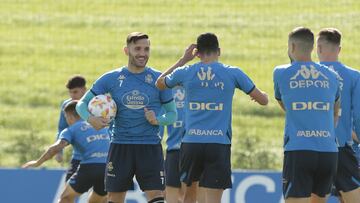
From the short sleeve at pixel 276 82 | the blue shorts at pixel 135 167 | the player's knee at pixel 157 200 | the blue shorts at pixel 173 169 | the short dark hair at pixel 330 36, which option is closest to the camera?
the short sleeve at pixel 276 82

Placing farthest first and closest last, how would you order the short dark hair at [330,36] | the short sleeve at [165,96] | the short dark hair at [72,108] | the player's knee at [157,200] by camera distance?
the short dark hair at [72,108] < the short sleeve at [165,96] < the player's knee at [157,200] < the short dark hair at [330,36]

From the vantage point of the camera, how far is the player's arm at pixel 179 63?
35.8 feet

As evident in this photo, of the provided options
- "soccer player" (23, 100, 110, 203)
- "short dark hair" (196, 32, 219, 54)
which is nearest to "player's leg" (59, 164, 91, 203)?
"soccer player" (23, 100, 110, 203)

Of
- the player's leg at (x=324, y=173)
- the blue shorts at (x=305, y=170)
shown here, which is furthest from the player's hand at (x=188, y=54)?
the player's leg at (x=324, y=173)

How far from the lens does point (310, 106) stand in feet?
32.3

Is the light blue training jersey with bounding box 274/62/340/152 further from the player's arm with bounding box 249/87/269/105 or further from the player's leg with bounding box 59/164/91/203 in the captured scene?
the player's leg with bounding box 59/164/91/203

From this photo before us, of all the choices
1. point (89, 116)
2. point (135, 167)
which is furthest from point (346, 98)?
point (89, 116)

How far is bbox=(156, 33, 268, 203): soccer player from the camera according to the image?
430 inches

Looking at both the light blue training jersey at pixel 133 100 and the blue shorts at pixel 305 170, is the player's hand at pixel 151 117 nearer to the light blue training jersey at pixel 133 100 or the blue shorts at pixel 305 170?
the light blue training jersey at pixel 133 100

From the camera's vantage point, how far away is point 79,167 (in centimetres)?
1371

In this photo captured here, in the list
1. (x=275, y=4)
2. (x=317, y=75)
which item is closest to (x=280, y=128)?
(x=275, y=4)

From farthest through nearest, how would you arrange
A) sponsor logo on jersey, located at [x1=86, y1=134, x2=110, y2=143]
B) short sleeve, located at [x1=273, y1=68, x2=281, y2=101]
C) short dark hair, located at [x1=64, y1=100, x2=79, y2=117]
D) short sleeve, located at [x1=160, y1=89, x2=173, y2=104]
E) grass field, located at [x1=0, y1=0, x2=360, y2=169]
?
1. grass field, located at [x1=0, y1=0, x2=360, y2=169]
2. short dark hair, located at [x1=64, y1=100, x2=79, y2=117]
3. sponsor logo on jersey, located at [x1=86, y1=134, x2=110, y2=143]
4. short sleeve, located at [x1=160, y1=89, x2=173, y2=104]
5. short sleeve, located at [x1=273, y1=68, x2=281, y2=101]

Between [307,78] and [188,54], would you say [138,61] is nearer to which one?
[188,54]

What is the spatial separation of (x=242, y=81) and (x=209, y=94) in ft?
1.22
